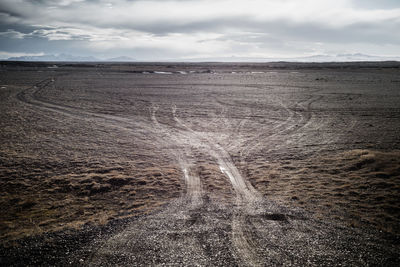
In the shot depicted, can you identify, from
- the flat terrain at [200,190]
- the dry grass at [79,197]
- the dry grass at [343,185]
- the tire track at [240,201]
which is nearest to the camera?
the tire track at [240,201]

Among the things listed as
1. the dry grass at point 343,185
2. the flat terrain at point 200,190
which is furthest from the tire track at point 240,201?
the dry grass at point 343,185

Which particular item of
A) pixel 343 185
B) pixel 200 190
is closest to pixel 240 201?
pixel 200 190

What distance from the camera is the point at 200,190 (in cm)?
1065

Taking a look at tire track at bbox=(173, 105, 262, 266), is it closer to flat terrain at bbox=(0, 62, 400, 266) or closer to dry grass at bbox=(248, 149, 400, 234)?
flat terrain at bbox=(0, 62, 400, 266)

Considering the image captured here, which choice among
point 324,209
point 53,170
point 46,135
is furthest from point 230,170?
point 46,135

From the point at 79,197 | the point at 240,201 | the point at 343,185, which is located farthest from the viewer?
the point at 343,185

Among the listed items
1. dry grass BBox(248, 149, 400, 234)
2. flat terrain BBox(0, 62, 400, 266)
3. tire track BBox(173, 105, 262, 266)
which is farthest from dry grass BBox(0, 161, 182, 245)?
dry grass BBox(248, 149, 400, 234)

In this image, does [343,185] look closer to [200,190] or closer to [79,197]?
[200,190]

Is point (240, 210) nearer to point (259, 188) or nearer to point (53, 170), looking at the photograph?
point (259, 188)

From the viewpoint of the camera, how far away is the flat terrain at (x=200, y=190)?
693 centimetres

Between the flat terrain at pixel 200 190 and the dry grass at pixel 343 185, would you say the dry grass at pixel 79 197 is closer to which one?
the flat terrain at pixel 200 190

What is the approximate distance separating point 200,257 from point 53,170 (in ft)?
31.4

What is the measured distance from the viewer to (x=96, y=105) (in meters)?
27.7

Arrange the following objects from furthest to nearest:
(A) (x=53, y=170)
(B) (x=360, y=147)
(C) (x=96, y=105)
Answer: (C) (x=96, y=105), (B) (x=360, y=147), (A) (x=53, y=170)
